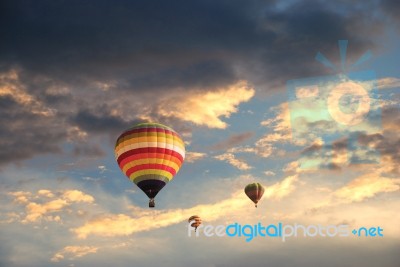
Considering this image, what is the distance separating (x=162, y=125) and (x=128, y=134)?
3.91 meters

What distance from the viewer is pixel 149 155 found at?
177 feet

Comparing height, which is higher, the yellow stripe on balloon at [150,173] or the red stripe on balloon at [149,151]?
the red stripe on balloon at [149,151]

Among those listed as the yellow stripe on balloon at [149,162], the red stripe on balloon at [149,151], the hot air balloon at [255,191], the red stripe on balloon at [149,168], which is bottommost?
the red stripe on balloon at [149,168]

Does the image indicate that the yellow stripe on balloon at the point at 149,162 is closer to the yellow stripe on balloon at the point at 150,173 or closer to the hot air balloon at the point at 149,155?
the hot air balloon at the point at 149,155

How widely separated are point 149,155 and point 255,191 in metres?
28.4

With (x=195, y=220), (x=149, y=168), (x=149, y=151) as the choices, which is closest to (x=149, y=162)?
(x=149, y=168)

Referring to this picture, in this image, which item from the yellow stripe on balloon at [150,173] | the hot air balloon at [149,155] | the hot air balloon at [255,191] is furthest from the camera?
the hot air balloon at [255,191]

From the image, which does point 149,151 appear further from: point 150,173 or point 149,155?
point 150,173

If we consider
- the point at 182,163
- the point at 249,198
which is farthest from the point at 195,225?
the point at 182,163

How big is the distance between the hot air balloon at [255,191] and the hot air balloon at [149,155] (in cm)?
2438

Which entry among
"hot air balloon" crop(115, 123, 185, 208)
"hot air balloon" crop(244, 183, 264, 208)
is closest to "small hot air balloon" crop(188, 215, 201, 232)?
"hot air balloon" crop(244, 183, 264, 208)

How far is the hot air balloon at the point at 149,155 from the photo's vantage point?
54219 millimetres

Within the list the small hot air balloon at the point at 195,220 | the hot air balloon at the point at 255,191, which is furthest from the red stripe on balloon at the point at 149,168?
the small hot air balloon at the point at 195,220

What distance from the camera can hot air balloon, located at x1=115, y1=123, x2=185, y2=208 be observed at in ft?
178
